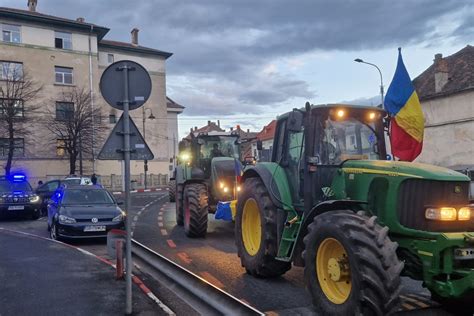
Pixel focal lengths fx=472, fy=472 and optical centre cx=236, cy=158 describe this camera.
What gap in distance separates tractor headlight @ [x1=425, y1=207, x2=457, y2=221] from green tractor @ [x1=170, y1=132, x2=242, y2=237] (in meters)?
5.74

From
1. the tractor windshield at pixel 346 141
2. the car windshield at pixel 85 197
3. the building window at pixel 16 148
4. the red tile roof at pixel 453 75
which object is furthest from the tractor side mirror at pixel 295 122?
the building window at pixel 16 148

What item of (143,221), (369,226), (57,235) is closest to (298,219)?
(369,226)

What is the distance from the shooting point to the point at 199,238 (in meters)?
11.6

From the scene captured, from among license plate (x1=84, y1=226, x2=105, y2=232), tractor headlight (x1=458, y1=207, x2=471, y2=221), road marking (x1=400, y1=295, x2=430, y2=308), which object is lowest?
road marking (x1=400, y1=295, x2=430, y2=308)

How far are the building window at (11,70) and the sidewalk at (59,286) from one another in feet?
108

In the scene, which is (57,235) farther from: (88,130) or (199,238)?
(88,130)

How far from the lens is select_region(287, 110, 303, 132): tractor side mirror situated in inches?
245

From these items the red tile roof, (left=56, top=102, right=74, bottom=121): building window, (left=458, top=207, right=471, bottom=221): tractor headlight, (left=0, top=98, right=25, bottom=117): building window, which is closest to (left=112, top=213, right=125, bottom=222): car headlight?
(left=458, top=207, right=471, bottom=221): tractor headlight

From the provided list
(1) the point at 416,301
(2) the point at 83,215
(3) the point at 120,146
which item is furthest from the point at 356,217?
(2) the point at 83,215

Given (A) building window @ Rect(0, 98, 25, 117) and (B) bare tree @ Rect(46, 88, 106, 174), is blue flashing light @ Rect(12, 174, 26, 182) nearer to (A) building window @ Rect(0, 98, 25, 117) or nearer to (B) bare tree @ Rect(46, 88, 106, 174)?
(A) building window @ Rect(0, 98, 25, 117)

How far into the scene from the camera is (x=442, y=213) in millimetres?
4922

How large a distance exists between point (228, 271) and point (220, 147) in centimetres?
615

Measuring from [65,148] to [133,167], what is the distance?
974 cm

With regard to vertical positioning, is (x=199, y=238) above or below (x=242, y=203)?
below
